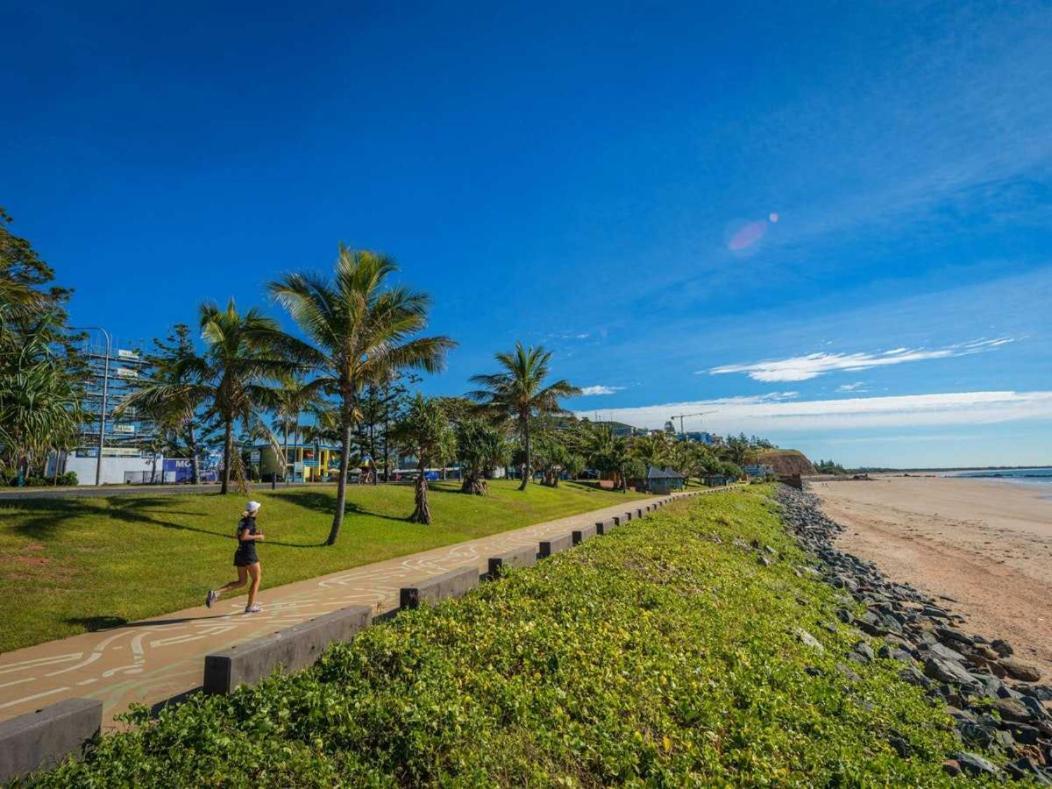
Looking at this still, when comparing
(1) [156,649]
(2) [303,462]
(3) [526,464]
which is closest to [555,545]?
(1) [156,649]

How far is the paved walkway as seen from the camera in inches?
205

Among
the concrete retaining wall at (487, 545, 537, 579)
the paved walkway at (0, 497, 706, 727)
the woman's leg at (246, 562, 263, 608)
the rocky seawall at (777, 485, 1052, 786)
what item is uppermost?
the concrete retaining wall at (487, 545, 537, 579)

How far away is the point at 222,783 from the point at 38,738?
0.94 m

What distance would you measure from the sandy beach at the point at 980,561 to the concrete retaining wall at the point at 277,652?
34.6ft

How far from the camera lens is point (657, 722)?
13.9 ft

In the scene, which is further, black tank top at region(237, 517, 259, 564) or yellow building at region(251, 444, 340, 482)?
yellow building at region(251, 444, 340, 482)

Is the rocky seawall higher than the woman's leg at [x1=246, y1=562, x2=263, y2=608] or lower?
lower

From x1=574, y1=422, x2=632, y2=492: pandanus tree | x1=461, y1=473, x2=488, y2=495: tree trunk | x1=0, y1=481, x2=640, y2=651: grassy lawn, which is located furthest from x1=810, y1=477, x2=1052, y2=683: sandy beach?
x1=574, y1=422, x2=632, y2=492: pandanus tree

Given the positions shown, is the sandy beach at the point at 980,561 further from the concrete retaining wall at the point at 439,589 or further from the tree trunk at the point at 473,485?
the tree trunk at the point at 473,485

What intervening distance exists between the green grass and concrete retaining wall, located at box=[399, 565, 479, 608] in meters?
0.24

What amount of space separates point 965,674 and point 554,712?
6992mm

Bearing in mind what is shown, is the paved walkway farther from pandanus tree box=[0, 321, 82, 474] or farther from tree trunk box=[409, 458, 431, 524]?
tree trunk box=[409, 458, 431, 524]

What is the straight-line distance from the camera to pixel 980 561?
19.7 meters

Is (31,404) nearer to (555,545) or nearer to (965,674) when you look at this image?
(555,545)
